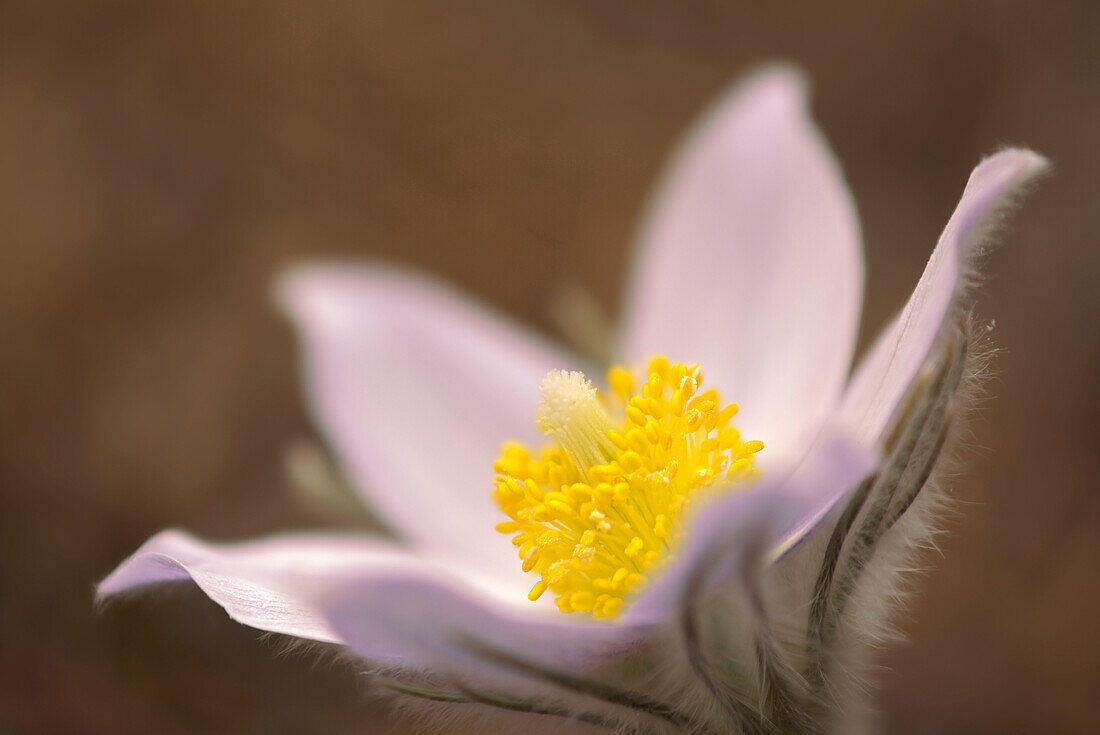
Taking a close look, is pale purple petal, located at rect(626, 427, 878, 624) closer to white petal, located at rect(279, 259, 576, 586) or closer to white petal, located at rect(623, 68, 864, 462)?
white petal, located at rect(623, 68, 864, 462)

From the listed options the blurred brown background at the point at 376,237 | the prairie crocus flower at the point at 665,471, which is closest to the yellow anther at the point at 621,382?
the prairie crocus flower at the point at 665,471

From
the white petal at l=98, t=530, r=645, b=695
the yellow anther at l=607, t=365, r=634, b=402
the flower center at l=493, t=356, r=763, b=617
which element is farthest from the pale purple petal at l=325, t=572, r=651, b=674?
the yellow anther at l=607, t=365, r=634, b=402

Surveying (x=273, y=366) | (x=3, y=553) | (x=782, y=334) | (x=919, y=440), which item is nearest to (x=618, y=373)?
(x=782, y=334)

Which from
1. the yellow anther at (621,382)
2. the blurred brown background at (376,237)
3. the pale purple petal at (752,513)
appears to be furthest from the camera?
the blurred brown background at (376,237)

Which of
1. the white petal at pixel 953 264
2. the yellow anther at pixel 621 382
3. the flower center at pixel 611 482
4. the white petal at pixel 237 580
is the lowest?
the white petal at pixel 237 580

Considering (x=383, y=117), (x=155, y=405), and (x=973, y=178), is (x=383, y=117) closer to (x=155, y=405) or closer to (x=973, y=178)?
(x=155, y=405)

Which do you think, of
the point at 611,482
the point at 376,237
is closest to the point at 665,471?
the point at 611,482

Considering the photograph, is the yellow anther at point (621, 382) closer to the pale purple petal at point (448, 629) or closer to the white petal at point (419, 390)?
the white petal at point (419, 390)
